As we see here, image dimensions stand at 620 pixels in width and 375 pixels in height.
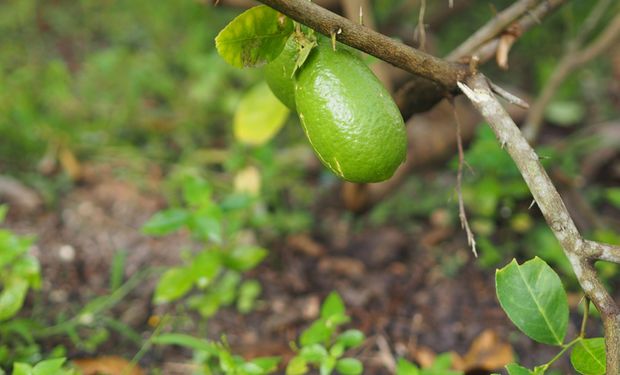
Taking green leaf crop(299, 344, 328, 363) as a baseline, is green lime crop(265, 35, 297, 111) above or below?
above

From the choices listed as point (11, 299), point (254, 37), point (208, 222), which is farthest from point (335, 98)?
point (11, 299)

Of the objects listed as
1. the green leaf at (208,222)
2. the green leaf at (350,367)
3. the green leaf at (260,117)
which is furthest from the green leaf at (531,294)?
the green leaf at (260,117)

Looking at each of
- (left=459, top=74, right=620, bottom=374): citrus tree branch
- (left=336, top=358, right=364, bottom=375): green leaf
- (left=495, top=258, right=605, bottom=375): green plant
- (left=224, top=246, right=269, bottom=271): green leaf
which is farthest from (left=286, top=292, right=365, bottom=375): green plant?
(left=459, top=74, right=620, bottom=374): citrus tree branch

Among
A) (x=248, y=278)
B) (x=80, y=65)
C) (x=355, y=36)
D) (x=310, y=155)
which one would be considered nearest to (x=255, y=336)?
(x=248, y=278)

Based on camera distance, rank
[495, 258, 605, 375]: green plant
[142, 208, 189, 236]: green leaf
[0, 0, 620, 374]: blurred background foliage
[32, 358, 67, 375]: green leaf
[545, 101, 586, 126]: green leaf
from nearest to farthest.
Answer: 1. [495, 258, 605, 375]: green plant
2. [32, 358, 67, 375]: green leaf
3. [142, 208, 189, 236]: green leaf
4. [0, 0, 620, 374]: blurred background foliage
5. [545, 101, 586, 126]: green leaf

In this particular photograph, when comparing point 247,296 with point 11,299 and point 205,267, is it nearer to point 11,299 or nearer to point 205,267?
point 205,267

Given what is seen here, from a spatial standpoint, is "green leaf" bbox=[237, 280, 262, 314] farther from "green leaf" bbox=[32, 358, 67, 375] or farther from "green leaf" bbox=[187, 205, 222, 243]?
"green leaf" bbox=[32, 358, 67, 375]
